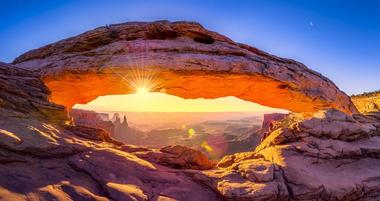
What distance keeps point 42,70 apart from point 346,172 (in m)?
15.5

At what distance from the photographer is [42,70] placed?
14.8m

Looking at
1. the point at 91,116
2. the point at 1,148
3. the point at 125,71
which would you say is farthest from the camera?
the point at 91,116

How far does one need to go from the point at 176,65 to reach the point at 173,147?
16.3 ft

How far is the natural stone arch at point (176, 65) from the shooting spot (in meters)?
14.1

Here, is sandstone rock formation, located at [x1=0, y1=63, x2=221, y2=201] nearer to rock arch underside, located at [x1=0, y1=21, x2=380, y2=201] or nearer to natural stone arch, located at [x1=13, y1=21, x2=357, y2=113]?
rock arch underside, located at [x1=0, y1=21, x2=380, y2=201]

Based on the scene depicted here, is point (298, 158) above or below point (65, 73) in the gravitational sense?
below

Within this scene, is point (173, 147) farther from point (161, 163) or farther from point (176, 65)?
point (176, 65)

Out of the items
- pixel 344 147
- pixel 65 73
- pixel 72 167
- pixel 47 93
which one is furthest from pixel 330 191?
pixel 65 73

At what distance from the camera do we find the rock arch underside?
24.0ft

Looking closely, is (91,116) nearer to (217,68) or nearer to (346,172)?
(217,68)

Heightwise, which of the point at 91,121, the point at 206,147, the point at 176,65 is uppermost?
the point at 176,65

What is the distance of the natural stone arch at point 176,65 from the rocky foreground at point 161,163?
3.51m

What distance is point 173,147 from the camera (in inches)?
416

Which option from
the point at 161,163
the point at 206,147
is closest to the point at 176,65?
the point at 161,163
